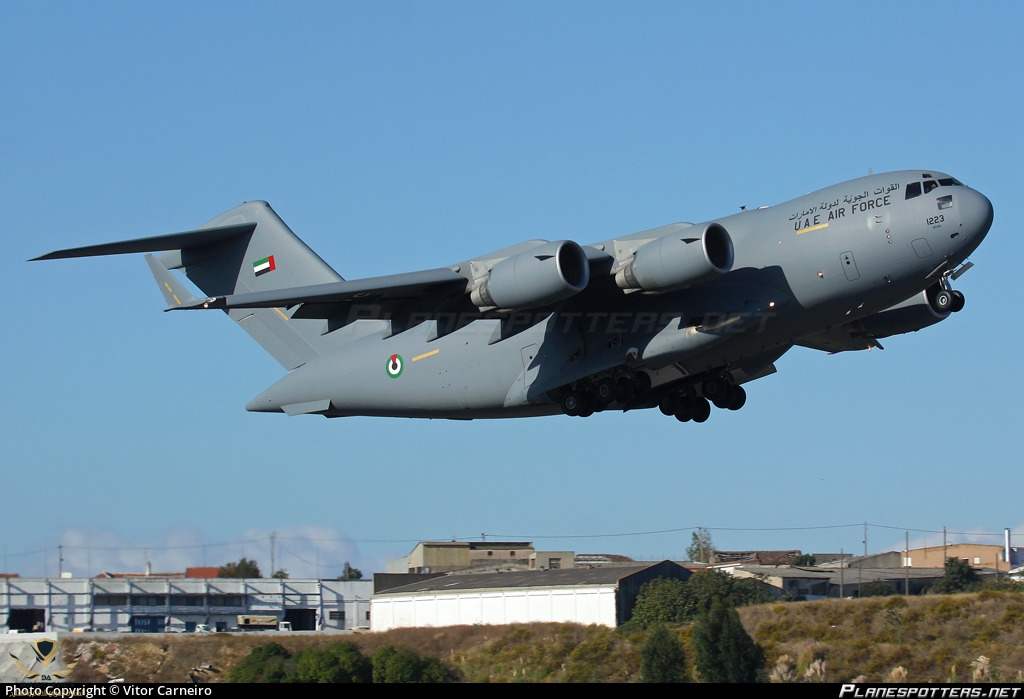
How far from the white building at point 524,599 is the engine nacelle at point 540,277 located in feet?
30.6

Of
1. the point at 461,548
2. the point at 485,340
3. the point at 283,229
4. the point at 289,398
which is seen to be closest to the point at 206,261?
the point at 283,229

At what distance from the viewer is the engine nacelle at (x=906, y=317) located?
14.1 metres

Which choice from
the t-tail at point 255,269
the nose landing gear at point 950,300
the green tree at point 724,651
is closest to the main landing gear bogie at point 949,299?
the nose landing gear at point 950,300

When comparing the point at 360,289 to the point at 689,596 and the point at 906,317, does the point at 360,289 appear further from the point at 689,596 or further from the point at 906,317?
the point at 689,596

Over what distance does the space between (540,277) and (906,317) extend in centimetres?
470

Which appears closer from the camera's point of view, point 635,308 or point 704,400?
point 635,308

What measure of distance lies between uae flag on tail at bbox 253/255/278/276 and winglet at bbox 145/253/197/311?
3.21 feet

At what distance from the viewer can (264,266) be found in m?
17.2

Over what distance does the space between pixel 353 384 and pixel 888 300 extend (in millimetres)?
6749

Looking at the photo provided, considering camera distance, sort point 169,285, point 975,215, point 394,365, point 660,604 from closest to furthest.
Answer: point 975,215 → point 394,365 → point 169,285 → point 660,604

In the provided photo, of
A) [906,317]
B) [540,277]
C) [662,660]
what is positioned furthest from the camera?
[662,660]

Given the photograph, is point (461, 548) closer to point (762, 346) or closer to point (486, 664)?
point (486, 664)

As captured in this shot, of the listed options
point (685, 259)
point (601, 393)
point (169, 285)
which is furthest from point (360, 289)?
point (169, 285)

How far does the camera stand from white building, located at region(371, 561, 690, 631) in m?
Answer: 20.7
